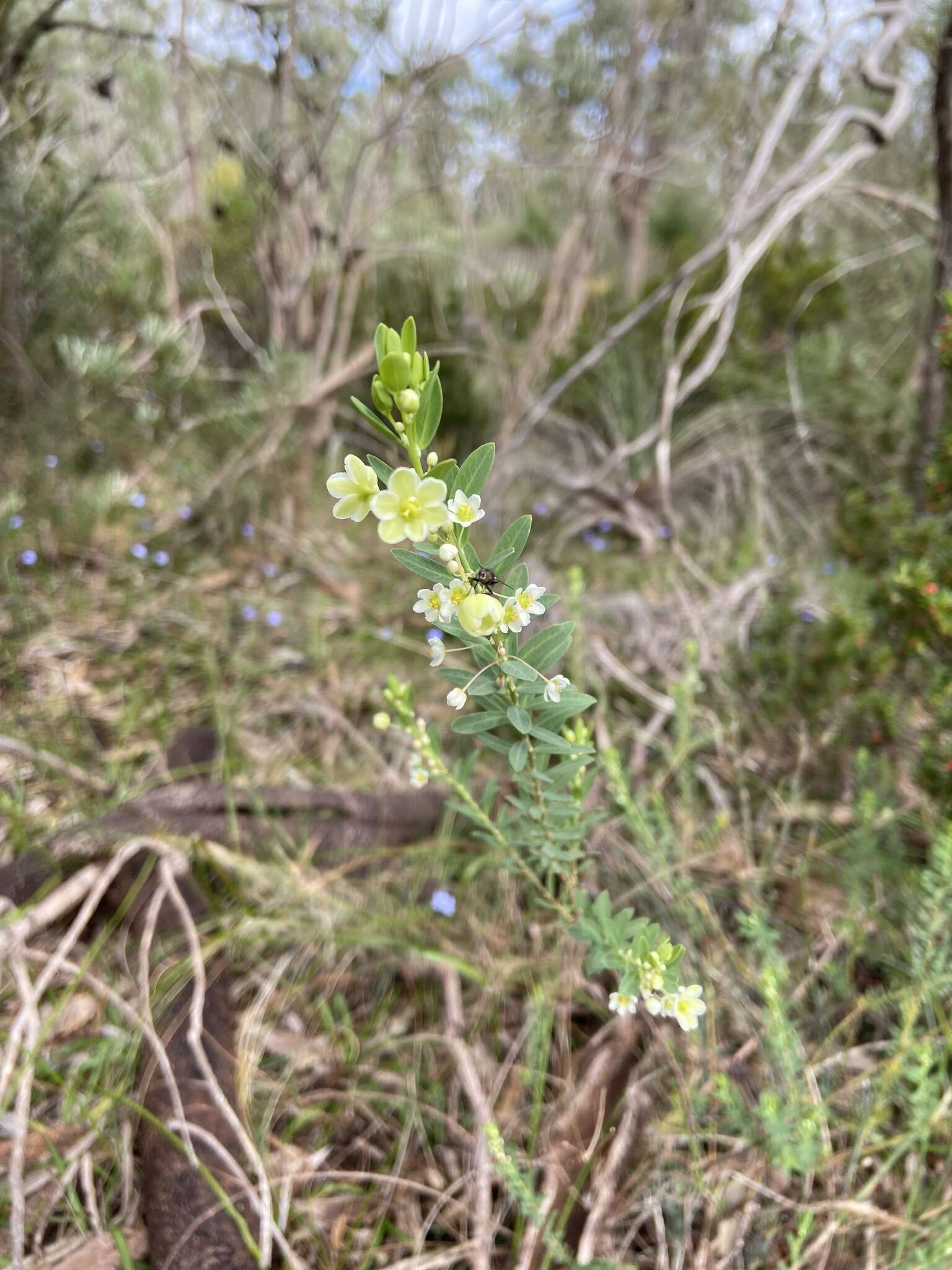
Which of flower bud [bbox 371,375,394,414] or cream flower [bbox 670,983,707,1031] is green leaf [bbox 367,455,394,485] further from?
cream flower [bbox 670,983,707,1031]

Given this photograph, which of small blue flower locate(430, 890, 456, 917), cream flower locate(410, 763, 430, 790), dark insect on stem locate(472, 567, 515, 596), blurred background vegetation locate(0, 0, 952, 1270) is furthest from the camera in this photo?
small blue flower locate(430, 890, 456, 917)

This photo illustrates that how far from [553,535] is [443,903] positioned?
5.96 ft

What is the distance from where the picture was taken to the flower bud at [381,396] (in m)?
0.66

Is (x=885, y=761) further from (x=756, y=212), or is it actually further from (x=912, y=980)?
(x=756, y=212)

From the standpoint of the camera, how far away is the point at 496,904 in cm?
155

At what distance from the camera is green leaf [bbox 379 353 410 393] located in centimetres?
64

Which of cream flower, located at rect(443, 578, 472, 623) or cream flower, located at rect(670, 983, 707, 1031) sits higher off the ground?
cream flower, located at rect(443, 578, 472, 623)

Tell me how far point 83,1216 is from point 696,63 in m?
5.98

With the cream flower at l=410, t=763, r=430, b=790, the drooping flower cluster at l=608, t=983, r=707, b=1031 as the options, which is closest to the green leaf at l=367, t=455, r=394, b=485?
the cream flower at l=410, t=763, r=430, b=790

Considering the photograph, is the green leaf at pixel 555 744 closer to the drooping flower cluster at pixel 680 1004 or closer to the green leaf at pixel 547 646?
the green leaf at pixel 547 646

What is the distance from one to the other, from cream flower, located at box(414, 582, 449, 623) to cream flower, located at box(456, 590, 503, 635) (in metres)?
0.03

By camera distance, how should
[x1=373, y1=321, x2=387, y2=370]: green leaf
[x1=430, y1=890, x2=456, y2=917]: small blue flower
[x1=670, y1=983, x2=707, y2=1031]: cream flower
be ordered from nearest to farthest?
[x1=373, y1=321, x2=387, y2=370]: green leaf
[x1=670, y1=983, x2=707, y2=1031]: cream flower
[x1=430, y1=890, x2=456, y2=917]: small blue flower

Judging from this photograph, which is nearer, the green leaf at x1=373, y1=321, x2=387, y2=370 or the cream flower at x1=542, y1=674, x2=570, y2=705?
the green leaf at x1=373, y1=321, x2=387, y2=370

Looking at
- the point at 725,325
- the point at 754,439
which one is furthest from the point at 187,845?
the point at 754,439
